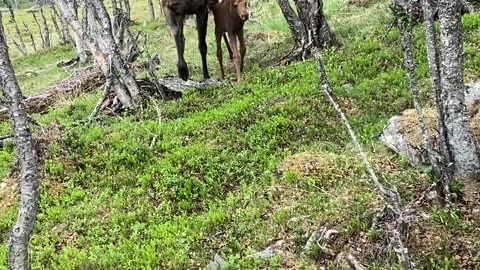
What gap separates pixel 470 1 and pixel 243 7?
449 cm

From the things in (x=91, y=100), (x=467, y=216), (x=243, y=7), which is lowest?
(x=91, y=100)

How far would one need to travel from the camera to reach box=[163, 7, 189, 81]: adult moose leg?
466 inches

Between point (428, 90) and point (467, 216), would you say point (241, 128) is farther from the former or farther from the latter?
point (467, 216)

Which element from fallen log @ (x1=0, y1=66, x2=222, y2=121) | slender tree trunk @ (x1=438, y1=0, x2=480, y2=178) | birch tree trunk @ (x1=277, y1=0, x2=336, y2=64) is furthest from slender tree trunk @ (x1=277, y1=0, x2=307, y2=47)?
slender tree trunk @ (x1=438, y1=0, x2=480, y2=178)

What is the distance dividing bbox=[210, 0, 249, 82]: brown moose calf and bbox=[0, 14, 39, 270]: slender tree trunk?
6.68 metres

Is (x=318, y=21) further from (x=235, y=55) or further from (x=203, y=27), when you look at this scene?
(x=203, y=27)

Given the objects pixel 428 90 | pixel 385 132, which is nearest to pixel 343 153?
pixel 385 132

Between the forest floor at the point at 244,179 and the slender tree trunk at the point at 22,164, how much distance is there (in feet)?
4.43

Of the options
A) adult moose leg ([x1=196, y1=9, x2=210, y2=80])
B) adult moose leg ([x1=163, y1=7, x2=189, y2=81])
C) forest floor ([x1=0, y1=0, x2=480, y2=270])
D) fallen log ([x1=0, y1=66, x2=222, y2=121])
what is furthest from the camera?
adult moose leg ([x1=196, y1=9, x2=210, y2=80])

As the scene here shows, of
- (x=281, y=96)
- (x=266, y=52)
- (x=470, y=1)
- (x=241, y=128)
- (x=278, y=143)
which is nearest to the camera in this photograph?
(x=278, y=143)

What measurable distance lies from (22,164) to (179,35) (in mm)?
7301

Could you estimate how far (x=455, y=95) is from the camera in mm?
5457

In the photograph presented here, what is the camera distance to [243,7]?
1115cm

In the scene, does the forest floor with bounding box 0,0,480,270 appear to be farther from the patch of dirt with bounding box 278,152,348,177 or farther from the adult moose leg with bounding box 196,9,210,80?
the adult moose leg with bounding box 196,9,210,80
